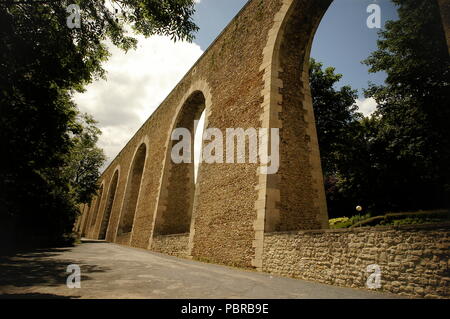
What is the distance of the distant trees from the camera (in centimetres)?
1125

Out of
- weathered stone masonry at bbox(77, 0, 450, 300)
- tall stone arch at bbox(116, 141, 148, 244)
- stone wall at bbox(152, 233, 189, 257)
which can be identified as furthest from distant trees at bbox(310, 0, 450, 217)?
tall stone arch at bbox(116, 141, 148, 244)

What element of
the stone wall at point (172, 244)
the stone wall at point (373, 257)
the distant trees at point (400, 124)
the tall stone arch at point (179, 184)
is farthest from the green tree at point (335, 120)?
the stone wall at point (373, 257)

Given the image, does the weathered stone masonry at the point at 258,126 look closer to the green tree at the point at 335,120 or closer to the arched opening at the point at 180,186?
the arched opening at the point at 180,186

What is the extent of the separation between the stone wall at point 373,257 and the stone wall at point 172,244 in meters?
4.89

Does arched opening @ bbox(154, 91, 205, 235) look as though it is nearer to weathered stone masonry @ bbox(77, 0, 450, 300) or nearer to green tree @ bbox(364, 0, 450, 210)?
weathered stone masonry @ bbox(77, 0, 450, 300)

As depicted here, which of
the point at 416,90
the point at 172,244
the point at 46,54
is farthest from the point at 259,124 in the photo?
the point at 416,90

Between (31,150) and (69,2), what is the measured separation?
3.47m

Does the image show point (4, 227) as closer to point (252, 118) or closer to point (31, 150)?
point (31, 150)

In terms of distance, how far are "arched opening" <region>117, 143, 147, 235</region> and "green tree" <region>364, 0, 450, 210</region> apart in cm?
1693

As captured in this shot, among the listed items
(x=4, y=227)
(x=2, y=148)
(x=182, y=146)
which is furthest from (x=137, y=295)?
(x=182, y=146)

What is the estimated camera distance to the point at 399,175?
16.1 m

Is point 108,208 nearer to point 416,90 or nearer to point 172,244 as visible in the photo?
point 172,244

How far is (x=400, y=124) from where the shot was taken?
44.7 feet

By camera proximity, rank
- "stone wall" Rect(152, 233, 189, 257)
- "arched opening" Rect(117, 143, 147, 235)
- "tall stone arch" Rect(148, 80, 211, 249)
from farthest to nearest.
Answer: "arched opening" Rect(117, 143, 147, 235) → "tall stone arch" Rect(148, 80, 211, 249) → "stone wall" Rect(152, 233, 189, 257)
